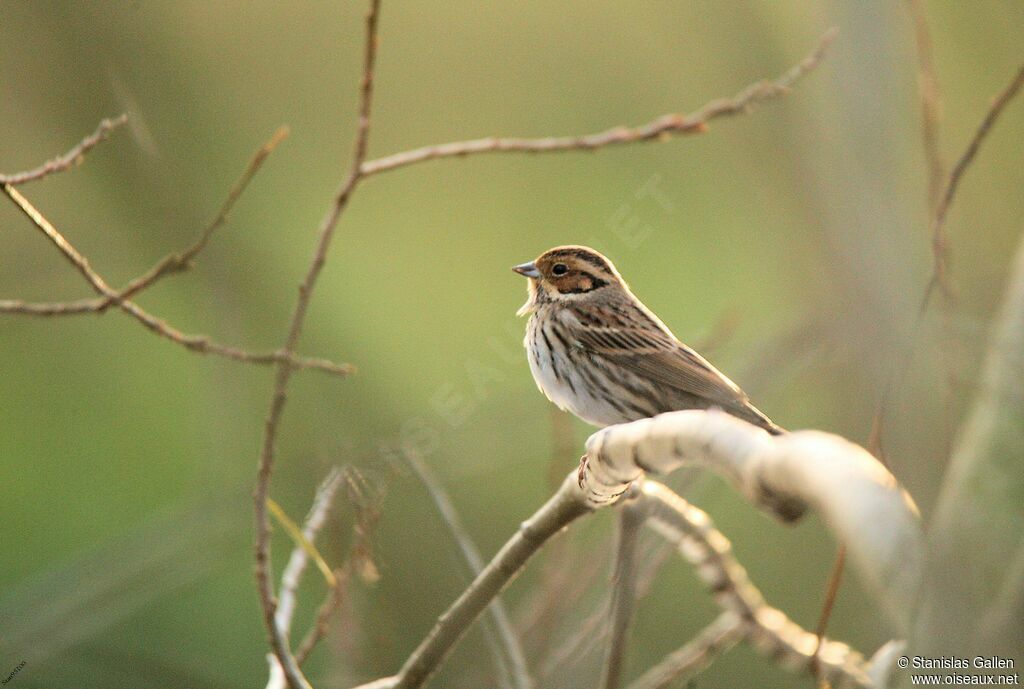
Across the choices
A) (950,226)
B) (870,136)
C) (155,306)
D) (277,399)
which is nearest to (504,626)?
(277,399)

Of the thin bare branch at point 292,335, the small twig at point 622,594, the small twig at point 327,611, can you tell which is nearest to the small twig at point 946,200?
the small twig at point 622,594

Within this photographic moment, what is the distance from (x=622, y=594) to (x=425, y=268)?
662 cm

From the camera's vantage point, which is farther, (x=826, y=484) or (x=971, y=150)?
(x=971, y=150)

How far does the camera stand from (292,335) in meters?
2.42

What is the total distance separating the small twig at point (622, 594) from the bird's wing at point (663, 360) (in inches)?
41.0

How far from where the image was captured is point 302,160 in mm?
8930

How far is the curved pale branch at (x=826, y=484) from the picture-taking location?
1.36 metres

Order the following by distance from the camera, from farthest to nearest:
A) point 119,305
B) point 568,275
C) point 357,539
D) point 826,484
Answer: point 568,275 → point 357,539 → point 119,305 → point 826,484

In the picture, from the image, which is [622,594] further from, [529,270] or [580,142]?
[529,270]

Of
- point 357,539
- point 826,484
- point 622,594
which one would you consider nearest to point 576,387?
point 357,539

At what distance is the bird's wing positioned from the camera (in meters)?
3.88

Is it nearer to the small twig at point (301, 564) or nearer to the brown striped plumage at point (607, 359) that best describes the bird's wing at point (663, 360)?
the brown striped plumage at point (607, 359)

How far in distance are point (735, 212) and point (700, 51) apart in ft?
4.66

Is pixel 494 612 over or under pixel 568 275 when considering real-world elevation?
under
